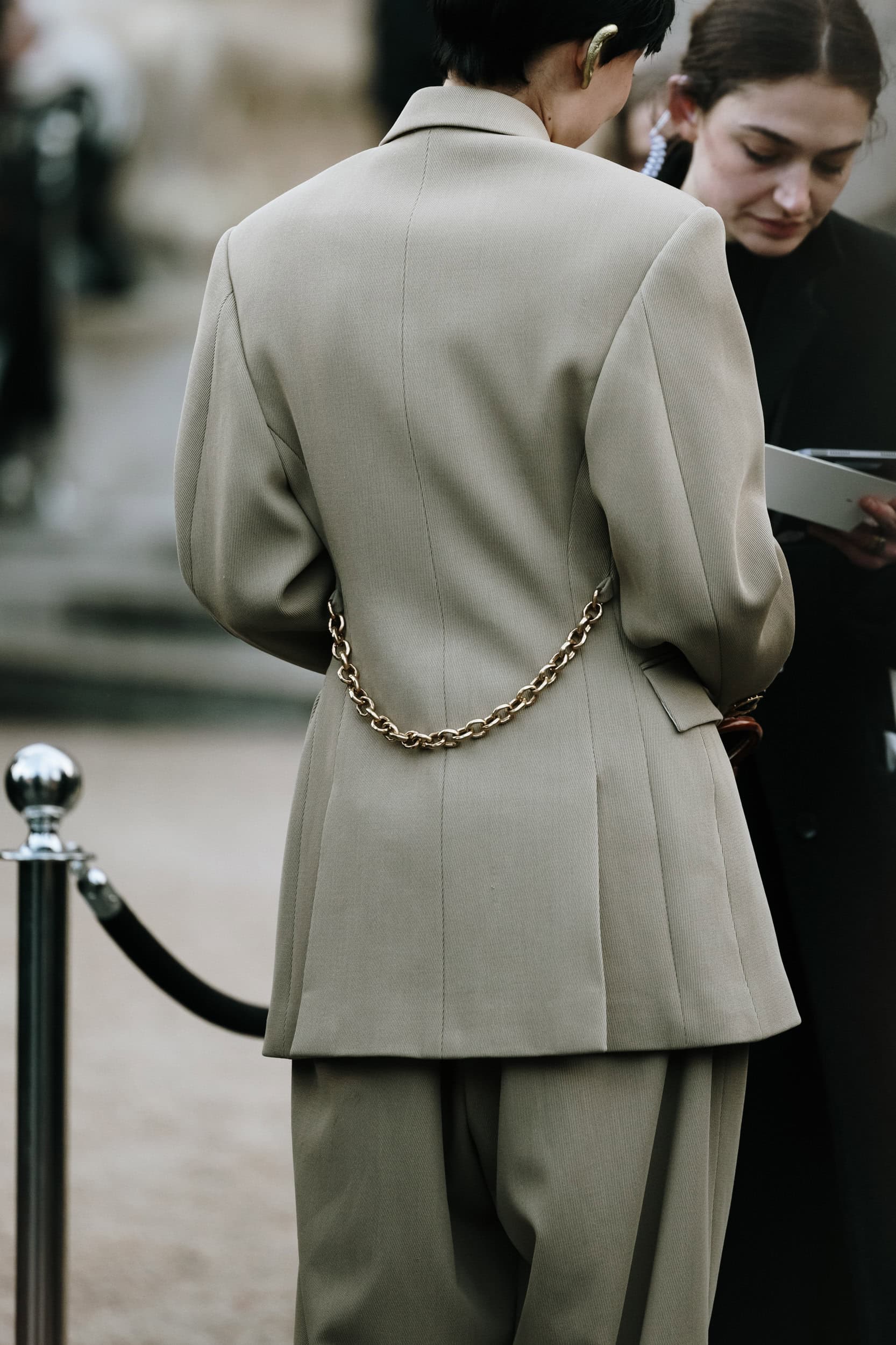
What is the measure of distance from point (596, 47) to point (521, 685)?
565 mm

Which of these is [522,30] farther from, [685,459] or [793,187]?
[793,187]

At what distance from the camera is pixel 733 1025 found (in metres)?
1.56

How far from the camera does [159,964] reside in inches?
98.0

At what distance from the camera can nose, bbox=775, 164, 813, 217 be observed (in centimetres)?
212

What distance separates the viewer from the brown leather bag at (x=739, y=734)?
179cm

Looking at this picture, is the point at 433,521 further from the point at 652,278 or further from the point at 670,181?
the point at 670,181

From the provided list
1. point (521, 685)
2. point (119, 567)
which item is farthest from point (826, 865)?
point (119, 567)

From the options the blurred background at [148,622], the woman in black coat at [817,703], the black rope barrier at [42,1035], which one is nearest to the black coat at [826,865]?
the woman in black coat at [817,703]

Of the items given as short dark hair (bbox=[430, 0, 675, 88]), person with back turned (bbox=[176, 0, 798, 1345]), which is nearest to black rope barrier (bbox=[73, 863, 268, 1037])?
person with back turned (bbox=[176, 0, 798, 1345])

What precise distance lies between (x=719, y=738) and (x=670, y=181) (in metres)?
0.88

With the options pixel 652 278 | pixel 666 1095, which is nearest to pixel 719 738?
pixel 666 1095

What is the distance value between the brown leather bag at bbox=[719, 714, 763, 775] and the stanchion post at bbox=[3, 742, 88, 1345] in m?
0.92

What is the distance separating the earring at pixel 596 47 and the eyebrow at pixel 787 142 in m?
0.54

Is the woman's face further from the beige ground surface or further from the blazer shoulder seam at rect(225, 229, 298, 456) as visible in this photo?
the beige ground surface
